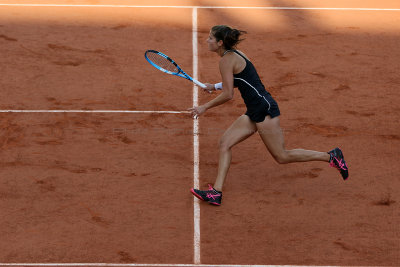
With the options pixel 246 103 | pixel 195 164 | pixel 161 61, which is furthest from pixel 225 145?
pixel 161 61

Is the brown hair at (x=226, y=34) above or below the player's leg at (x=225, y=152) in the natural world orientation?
above

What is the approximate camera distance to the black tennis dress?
717cm

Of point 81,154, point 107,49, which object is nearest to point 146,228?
point 81,154

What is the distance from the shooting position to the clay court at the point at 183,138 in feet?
22.4

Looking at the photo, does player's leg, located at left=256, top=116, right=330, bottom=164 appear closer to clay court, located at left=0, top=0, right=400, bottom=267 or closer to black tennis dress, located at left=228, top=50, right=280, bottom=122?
black tennis dress, located at left=228, top=50, right=280, bottom=122

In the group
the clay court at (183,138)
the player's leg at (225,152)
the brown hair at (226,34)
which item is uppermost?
the brown hair at (226,34)

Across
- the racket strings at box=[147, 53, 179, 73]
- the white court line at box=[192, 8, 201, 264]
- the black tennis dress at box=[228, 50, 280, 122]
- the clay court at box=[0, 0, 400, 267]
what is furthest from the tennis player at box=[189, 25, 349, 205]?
the racket strings at box=[147, 53, 179, 73]

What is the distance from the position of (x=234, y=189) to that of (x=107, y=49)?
4.54m

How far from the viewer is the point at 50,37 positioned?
11.9 meters

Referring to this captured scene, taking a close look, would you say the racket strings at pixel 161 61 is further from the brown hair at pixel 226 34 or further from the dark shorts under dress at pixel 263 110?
the dark shorts under dress at pixel 263 110

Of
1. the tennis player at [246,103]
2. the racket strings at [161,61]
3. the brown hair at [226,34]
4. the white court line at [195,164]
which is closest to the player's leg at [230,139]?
the tennis player at [246,103]

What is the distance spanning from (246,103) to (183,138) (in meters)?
1.81

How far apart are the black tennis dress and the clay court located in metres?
0.98

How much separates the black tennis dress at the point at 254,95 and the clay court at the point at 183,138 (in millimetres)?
980
